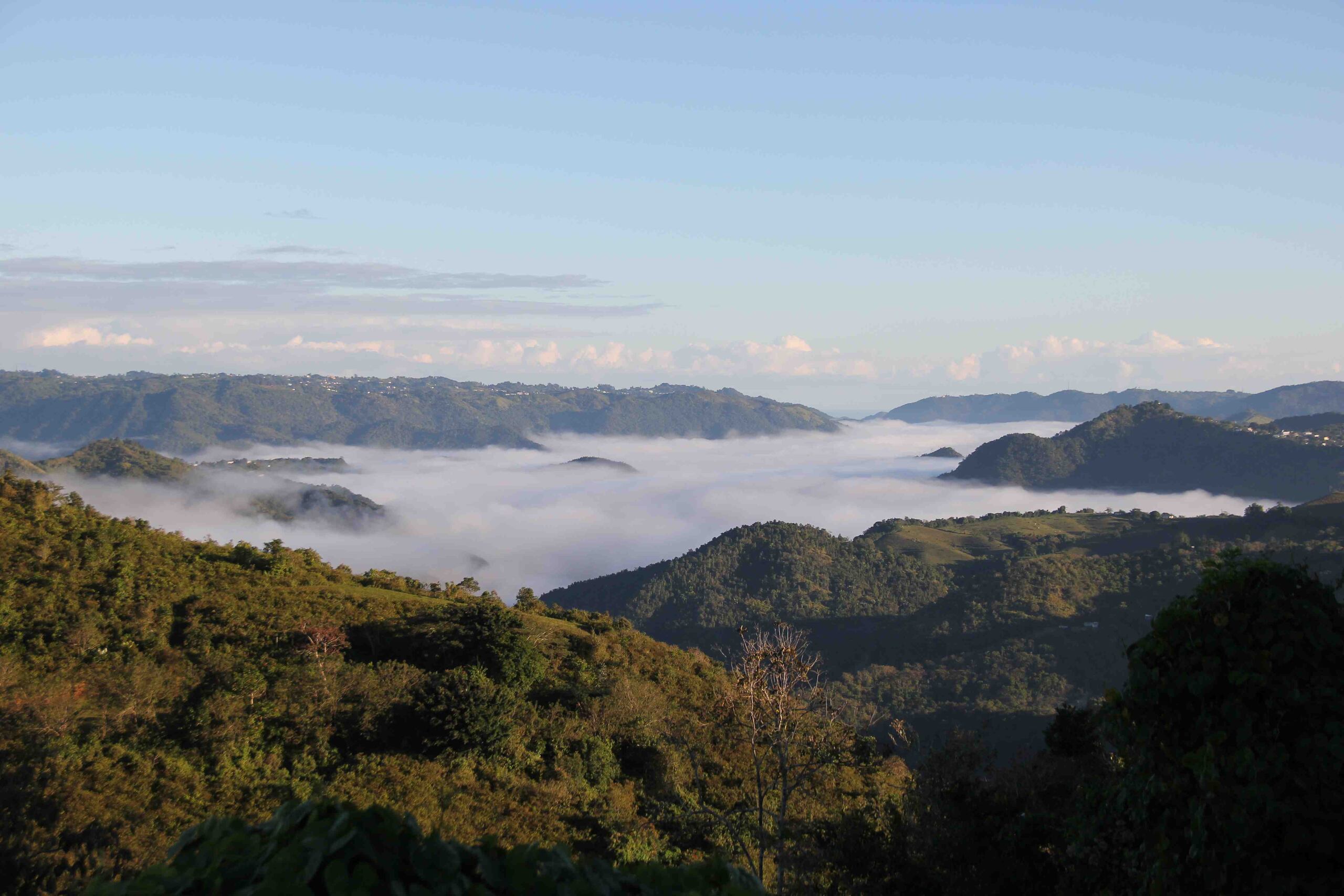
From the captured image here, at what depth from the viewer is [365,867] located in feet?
14.1

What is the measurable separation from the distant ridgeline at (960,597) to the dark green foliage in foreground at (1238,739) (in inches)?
3016

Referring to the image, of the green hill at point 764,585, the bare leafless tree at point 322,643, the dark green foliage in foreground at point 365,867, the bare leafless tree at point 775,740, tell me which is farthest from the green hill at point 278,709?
the green hill at point 764,585

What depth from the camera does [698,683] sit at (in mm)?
34062

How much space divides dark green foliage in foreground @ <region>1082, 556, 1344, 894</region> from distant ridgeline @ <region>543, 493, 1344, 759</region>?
76.6 m

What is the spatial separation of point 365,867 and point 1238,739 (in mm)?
7246

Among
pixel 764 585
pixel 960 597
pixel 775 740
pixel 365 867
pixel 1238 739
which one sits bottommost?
pixel 764 585

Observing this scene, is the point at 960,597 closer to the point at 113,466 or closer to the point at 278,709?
the point at 278,709

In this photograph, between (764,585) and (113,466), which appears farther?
(113,466)

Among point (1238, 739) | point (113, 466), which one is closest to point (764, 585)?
point (1238, 739)

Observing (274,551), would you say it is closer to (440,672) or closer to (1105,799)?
(440,672)

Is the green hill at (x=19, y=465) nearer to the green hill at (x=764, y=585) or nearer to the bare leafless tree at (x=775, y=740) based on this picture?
the green hill at (x=764, y=585)

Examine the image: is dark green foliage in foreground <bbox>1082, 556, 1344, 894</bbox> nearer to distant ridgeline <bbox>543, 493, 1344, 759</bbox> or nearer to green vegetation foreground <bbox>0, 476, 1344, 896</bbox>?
green vegetation foreground <bbox>0, 476, 1344, 896</bbox>

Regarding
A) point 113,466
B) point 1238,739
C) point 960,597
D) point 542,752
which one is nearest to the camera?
point 1238,739

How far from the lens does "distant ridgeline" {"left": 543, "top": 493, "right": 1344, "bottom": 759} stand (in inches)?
4003
